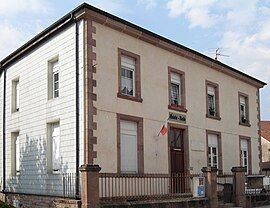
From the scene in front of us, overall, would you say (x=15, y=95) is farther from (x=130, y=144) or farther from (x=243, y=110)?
A: (x=243, y=110)

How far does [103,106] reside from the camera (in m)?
16.8

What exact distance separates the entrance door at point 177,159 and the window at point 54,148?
519 centimetres

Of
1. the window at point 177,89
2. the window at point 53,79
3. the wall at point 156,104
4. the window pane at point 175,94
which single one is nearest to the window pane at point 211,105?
the wall at point 156,104

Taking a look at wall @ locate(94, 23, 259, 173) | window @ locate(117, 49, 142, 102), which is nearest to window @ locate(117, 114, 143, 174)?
wall @ locate(94, 23, 259, 173)

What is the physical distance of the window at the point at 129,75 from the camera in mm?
18078

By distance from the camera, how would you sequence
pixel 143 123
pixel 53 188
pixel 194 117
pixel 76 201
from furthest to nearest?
1. pixel 194 117
2. pixel 143 123
3. pixel 53 188
4. pixel 76 201

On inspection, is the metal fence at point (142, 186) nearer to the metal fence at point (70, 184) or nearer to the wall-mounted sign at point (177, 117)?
the metal fence at point (70, 184)

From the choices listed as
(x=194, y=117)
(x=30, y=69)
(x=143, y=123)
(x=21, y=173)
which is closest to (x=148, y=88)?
(x=143, y=123)

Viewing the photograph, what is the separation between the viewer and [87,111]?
16047 mm

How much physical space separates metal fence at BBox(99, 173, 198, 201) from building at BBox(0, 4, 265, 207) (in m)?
0.39

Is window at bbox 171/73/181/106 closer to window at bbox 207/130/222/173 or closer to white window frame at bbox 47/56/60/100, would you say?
window at bbox 207/130/222/173

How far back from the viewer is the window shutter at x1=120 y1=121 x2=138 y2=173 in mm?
17625

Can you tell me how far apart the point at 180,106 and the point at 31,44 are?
7.24 m

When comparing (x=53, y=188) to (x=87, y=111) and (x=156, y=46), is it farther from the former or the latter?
(x=156, y=46)
